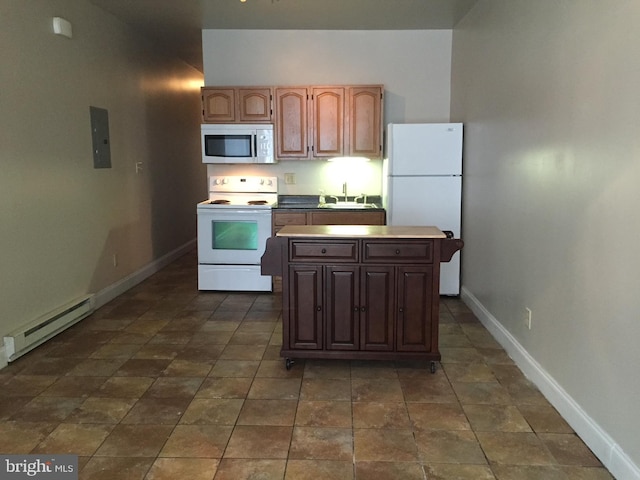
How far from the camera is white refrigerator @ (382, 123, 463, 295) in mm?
4820

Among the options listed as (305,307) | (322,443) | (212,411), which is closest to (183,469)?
(212,411)

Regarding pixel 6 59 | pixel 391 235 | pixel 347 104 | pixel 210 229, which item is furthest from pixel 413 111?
pixel 6 59

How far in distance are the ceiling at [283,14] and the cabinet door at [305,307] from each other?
2520 millimetres

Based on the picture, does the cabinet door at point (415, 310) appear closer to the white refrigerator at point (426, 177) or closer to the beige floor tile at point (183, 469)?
the beige floor tile at point (183, 469)

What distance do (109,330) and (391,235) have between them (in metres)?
2.42

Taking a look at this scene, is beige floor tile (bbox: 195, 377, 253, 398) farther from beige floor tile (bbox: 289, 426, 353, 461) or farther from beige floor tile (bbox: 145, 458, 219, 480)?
beige floor tile (bbox: 145, 458, 219, 480)

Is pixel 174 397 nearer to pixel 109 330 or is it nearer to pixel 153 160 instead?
pixel 109 330

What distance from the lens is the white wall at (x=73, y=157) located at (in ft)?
11.4

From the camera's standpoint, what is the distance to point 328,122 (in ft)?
16.9

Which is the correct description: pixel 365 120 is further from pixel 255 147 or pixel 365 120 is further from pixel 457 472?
pixel 457 472

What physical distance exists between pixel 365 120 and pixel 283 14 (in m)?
1.24

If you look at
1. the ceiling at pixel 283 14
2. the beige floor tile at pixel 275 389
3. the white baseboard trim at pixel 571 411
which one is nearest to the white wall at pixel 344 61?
the ceiling at pixel 283 14

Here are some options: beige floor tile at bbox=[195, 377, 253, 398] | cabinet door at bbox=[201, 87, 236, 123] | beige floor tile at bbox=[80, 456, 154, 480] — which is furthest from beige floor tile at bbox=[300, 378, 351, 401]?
cabinet door at bbox=[201, 87, 236, 123]

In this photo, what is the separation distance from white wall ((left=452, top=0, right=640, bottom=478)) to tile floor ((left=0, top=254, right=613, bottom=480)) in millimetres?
265
